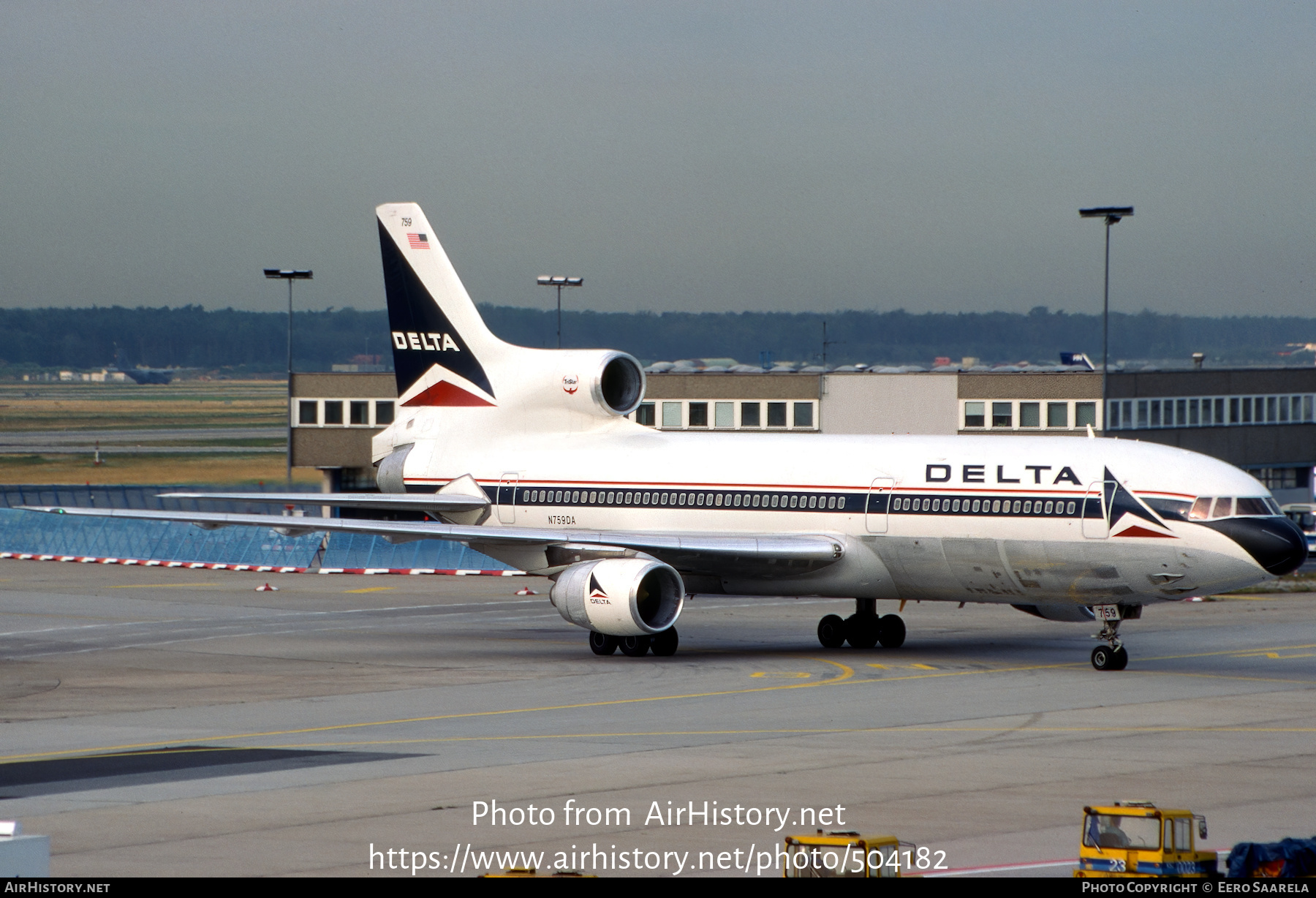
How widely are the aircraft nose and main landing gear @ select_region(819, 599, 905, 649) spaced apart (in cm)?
819

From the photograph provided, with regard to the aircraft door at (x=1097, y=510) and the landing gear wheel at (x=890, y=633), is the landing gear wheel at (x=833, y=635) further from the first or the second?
the aircraft door at (x=1097, y=510)

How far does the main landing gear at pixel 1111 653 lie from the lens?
32094 mm

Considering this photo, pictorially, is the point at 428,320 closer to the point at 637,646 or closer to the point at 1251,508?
the point at 637,646

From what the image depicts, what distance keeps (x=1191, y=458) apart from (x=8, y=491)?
6888 centimetres

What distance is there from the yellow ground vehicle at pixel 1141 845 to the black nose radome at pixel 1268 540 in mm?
17898

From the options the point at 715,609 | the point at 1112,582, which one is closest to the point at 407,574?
the point at 715,609

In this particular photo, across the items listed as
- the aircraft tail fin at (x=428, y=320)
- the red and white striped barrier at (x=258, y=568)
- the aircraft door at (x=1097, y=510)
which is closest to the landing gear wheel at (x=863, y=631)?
the aircraft door at (x=1097, y=510)

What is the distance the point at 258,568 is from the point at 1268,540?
123 feet

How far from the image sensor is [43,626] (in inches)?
1586

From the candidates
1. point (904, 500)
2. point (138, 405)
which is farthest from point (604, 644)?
point (138, 405)

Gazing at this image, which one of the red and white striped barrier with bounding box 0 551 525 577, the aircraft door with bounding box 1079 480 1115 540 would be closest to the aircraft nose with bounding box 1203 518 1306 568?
the aircraft door with bounding box 1079 480 1115 540

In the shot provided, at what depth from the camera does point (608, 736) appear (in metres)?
24.1

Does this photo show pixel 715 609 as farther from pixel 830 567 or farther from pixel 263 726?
pixel 263 726

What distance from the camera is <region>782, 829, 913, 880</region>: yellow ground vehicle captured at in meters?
11.6
